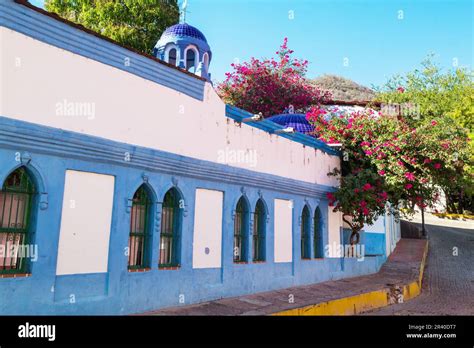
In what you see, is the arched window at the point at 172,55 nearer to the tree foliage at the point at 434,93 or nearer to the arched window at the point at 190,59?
the arched window at the point at 190,59

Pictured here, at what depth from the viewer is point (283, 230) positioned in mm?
10312

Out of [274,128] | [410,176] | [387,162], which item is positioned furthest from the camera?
[387,162]

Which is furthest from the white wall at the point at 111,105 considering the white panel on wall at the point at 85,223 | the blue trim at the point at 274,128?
the white panel on wall at the point at 85,223

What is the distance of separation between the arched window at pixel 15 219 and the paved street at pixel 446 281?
755cm

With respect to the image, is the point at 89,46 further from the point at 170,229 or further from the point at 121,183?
the point at 170,229

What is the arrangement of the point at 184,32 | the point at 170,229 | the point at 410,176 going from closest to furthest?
the point at 170,229 → the point at 410,176 → the point at 184,32

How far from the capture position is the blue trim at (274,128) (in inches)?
357

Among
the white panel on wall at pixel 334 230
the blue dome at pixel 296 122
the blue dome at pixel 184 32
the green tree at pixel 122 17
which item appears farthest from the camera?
the green tree at pixel 122 17

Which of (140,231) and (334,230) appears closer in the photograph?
(140,231)

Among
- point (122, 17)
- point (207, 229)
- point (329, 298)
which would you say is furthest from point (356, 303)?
point (122, 17)

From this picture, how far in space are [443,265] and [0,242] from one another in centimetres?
1695

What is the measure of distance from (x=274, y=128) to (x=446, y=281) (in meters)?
8.57

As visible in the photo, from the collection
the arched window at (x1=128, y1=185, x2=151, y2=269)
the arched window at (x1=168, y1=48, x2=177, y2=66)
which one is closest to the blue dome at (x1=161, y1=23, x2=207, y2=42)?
the arched window at (x1=168, y1=48, x2=177, y2=66)
